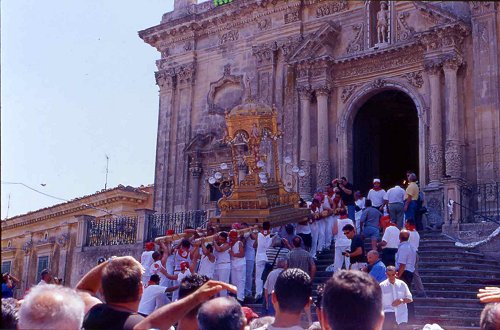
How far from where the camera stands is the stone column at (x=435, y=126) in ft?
59.8

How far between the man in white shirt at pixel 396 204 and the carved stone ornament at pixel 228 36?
10.6 metres

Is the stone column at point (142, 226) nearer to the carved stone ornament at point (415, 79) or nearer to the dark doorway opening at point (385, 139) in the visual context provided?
the dark doorway opening at point (385, 139)

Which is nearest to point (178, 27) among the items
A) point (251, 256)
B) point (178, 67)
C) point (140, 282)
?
point (178, 67)

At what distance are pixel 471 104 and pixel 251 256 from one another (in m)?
8.52

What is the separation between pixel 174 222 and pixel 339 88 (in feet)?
22.9

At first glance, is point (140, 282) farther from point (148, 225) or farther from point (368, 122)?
point (368, 122)

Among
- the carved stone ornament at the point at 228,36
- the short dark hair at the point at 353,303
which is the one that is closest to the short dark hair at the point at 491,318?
the short dark hair at the point at 353,303

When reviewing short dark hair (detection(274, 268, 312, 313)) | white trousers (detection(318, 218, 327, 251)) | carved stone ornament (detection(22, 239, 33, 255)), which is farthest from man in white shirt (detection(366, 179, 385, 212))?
carved stone ornament (detection(22, 239, 33, 255))

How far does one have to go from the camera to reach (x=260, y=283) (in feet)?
43.9

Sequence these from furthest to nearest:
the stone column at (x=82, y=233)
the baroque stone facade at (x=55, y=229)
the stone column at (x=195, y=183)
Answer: the baroque stone facade at (x=55, y=229) → the stone column at (x=195, y=183) → the stone column at (x=82, y=233)

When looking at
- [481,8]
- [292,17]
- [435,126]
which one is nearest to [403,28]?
[481,8]

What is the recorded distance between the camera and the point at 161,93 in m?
25.5

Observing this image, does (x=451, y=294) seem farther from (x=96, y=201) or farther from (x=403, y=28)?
(x=96, y=201)

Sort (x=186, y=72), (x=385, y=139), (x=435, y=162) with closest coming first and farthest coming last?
(x=435, y=162), (x=186, y=72), (x=385, y=139)
